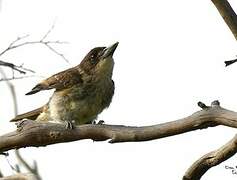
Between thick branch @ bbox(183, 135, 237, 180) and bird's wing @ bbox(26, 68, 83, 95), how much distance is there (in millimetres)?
2091

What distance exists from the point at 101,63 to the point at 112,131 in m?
1.92

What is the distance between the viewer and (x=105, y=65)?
579 cm

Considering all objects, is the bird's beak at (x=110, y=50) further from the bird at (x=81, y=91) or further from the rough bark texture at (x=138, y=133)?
the rough bark texture at (x=138, y=133)

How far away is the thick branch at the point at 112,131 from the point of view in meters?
3.74

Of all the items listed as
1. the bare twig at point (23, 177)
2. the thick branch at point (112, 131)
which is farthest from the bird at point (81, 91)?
the bare twig at point (23, 177)

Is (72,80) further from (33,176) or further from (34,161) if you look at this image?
(33,176)

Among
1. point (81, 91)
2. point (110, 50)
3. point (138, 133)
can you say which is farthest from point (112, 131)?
point (110, 50)

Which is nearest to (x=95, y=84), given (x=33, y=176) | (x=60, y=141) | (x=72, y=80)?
(x=72, y=80)

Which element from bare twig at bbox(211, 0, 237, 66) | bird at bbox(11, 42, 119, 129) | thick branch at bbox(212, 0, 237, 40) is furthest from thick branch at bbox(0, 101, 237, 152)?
bird at bbox(11, 42, 119, 129)

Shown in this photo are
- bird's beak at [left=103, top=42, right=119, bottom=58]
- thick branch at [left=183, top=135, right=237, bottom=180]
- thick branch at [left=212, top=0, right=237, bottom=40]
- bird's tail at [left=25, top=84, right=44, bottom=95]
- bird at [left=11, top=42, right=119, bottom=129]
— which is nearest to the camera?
thick branch at [left=212, top=0, right=237, bottom=40]

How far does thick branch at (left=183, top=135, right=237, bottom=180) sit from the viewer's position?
3.70 meters

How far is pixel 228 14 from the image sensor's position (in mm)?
3572

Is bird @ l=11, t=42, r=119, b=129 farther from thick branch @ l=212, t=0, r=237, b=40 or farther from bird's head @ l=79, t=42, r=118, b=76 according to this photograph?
thick branch @ l=212, t=0, r=237, b=40

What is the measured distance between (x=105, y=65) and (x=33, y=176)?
7.11 ft
